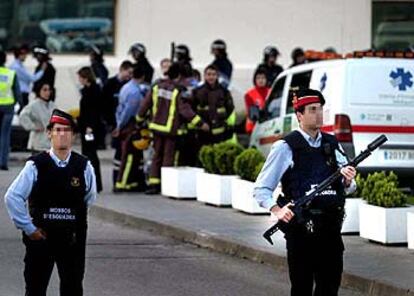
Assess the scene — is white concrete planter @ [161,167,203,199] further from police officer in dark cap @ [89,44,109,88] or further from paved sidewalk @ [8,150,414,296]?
police officer in dark cap @ [89,44,109,88]

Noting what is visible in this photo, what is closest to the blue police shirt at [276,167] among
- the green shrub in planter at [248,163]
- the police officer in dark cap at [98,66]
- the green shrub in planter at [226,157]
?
the green shrub in planter at [248,163]

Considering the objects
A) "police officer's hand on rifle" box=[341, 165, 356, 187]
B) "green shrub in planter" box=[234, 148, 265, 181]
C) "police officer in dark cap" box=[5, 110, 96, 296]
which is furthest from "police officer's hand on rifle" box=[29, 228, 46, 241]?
"green shrub in planter" box=[234, 148, 265, 181]

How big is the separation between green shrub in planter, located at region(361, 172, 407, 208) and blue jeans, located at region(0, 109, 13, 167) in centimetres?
918

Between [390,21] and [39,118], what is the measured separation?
16416 mm

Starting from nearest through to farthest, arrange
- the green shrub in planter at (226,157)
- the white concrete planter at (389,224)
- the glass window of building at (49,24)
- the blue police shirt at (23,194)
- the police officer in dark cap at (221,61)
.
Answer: the blue police shirt at (23,194) < the white concrete planter at (389,224) < the green shrub in planter at (226,157) < the police officer in dark cap at (221,61) < the glass window of building at (49,24)

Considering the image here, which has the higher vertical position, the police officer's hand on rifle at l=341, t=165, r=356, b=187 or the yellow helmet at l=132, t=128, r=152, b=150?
the police officer's hand on rifle at l=341, t=165, r=356, b=187

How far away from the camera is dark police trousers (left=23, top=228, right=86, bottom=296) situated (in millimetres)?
8875

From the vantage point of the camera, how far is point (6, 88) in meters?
22.1

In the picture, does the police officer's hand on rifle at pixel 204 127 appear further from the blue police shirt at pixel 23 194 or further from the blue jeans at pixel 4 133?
the blue police shirt at pixel 23 194

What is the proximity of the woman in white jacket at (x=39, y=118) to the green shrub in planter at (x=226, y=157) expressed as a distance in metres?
2.33

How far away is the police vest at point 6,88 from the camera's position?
22.1 m

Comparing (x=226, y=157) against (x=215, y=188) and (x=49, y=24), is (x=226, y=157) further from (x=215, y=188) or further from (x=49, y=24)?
(x=49, y=24)

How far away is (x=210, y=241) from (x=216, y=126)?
5374 millimetres

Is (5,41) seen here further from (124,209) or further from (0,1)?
(124,209)
